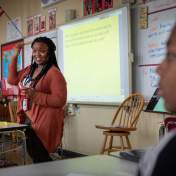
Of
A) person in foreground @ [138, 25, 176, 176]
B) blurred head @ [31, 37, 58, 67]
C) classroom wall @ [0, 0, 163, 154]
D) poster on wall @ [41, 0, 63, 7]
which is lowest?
classroom wall @ [0, 0, 163, 154]

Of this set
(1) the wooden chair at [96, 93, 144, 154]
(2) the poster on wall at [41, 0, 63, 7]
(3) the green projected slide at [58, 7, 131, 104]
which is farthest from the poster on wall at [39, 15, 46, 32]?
(1) the wooden chair at [96, 93, 144, 154]

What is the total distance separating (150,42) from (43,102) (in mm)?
1515

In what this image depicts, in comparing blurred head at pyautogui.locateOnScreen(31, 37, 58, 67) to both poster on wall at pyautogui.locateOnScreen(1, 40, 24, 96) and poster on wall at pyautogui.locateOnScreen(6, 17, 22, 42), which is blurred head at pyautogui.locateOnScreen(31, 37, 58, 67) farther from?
poster on wall at pyautogui.locateOnScreen(1, 40, 24, 96)

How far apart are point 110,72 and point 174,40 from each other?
3888mm

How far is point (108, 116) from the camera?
4488mm

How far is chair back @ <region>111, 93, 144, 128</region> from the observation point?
3869 mm

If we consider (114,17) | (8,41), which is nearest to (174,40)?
(114,17)

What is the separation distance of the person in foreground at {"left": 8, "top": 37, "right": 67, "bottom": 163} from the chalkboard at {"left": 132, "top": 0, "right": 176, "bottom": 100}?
1.19 metres

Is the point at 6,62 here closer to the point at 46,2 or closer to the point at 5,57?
the point at 5,57

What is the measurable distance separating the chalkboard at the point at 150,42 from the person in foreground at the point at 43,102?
1188 mm

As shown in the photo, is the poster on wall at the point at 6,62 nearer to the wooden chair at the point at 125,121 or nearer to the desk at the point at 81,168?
the wooden chair at the point at 125,121

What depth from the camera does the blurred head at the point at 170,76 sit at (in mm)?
489

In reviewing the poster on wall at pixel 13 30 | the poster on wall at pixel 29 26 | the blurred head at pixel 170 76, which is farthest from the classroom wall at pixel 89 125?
the blurred head at pixel 170 76

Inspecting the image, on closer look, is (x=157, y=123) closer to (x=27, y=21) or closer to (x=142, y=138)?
(x=142, y=138)
